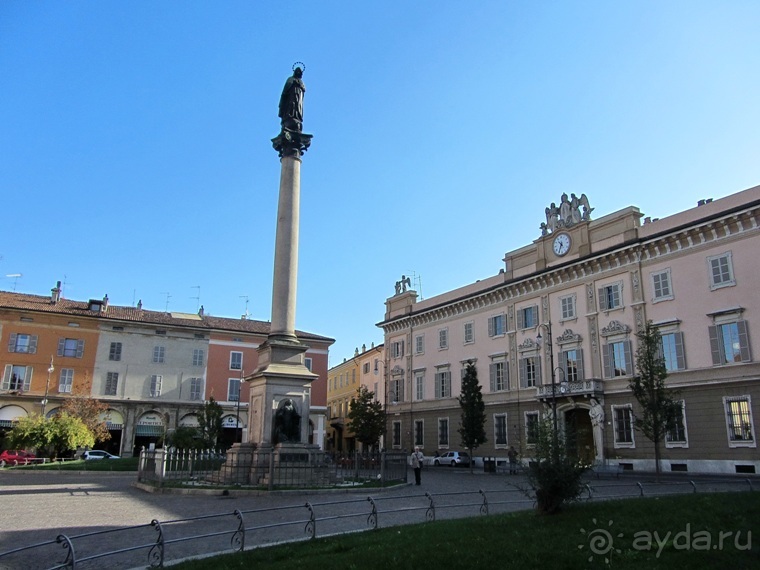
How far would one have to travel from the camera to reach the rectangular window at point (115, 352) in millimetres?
54969

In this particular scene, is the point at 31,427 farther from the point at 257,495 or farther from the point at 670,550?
the point at 670,550

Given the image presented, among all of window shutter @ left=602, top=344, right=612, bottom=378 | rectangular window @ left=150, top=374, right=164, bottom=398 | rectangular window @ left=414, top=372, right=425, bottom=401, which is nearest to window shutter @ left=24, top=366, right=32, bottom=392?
rectangular window @ left=150, top=374, right=164, bottom=398

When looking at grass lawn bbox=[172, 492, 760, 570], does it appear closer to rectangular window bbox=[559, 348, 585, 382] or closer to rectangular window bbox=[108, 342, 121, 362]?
rectangular window bbox=[559, 348, 585, 382]

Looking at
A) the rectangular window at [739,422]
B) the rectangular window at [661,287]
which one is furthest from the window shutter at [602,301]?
the rectangular window at [739,422]

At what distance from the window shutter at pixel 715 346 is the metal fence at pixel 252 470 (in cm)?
1850

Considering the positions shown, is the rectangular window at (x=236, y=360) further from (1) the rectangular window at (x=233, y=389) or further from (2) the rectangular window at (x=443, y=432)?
(2) the rectangular window at (x=443, y=432)

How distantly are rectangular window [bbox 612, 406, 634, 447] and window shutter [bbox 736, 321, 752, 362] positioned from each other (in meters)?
7.31

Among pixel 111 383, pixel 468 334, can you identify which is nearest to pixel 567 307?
pixel 468 334

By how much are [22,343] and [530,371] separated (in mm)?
41879

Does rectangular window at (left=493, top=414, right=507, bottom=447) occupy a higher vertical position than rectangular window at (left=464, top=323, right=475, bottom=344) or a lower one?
lower

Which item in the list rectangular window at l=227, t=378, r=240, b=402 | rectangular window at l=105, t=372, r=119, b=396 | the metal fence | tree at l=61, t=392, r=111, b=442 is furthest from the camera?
rectangular window at l=227, t=378, r=240, b=402

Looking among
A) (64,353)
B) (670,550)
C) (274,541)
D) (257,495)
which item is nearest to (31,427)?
(64,353)

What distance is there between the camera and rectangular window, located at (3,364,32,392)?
50.5 m

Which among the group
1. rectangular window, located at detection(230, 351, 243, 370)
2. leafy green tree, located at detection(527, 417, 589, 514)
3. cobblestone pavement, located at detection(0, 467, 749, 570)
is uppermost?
rectangular window, located at detection(230, 351, 243, 370)
